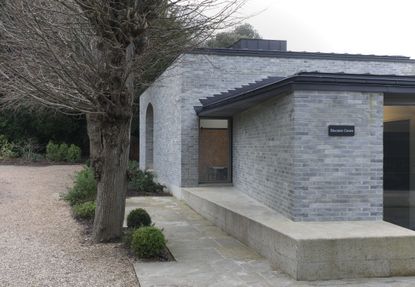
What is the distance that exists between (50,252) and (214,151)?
7731 millimetres

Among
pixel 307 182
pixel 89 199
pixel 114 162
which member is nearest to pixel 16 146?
pixel 89 199

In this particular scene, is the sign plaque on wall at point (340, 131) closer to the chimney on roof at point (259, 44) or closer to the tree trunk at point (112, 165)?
the tree trunk at point (112, 165)

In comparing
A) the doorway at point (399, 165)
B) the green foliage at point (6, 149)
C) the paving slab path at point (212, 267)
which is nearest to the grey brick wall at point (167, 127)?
the paving slab path at point (212, 267)

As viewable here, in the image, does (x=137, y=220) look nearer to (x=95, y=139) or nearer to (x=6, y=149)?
(x=95, y=139)

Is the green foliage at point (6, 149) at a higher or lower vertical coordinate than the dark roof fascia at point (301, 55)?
lower

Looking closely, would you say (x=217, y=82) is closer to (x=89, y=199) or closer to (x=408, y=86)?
(x=89, y=199)

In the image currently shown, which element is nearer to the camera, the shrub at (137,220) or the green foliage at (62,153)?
the shrub at (137,220)

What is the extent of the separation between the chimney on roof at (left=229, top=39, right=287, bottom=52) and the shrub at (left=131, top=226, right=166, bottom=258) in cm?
1121

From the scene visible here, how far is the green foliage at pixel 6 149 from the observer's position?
27.4m

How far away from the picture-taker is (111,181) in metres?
8.80

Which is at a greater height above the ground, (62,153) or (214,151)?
(214,151)

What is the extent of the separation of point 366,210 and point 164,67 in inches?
244

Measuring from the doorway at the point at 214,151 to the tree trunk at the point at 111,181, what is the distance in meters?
6.25

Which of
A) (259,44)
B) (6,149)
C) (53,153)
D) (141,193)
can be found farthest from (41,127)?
(259,44)
